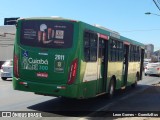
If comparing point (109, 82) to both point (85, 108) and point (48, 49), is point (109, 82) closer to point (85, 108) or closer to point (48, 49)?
point (85, 108)

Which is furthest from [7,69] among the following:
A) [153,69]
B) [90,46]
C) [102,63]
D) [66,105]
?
[153,69]

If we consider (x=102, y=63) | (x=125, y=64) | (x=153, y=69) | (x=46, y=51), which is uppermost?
(x=46, y=51)

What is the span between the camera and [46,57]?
39.7ft

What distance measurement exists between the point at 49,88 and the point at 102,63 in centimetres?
333

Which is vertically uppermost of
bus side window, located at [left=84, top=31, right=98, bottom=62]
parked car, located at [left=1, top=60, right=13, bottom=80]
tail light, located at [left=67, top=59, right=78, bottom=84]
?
bus side window, located at [left=84, top=31, right=98, bottom=62]

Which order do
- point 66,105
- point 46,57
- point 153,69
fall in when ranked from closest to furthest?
point 46,57
point 66,105
point 153,69

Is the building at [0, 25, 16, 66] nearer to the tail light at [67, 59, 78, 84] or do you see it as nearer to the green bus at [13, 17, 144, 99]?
the green bus at [13, 17, 144, 99]

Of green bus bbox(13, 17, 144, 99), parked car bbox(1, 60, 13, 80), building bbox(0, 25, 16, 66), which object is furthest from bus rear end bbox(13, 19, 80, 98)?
building bbox(0, 25, 16, 66)

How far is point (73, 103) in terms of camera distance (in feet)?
47.6

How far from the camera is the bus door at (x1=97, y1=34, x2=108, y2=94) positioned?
14172mm

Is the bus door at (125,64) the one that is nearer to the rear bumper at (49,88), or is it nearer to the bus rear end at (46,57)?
the bus rear end at (46,57)

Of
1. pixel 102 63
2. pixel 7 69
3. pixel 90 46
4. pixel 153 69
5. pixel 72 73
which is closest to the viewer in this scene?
pixel 72 73

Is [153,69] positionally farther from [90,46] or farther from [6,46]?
[6,46]

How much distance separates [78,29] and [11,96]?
5413 mm
